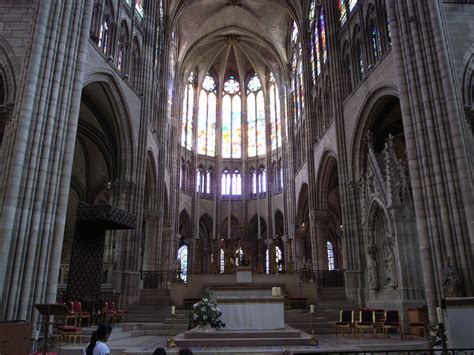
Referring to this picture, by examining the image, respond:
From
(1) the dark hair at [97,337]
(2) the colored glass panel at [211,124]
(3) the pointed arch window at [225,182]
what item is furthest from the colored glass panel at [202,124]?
(1) the dark hair at [97,337]

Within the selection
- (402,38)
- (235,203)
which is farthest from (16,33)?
(235,203)

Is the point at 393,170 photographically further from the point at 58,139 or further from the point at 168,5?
the point at 168,5

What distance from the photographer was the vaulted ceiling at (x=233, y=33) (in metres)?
35.8

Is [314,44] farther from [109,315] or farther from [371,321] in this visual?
[109,315]

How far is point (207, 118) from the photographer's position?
43.9m

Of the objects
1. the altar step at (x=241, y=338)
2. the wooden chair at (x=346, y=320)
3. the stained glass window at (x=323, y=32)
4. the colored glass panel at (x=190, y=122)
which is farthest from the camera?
the colored glass panel at (x=190, y=122)

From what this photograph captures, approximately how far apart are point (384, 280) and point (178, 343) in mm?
10303

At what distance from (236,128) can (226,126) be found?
3.73 feet

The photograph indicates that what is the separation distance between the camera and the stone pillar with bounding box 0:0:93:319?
35.1 ft

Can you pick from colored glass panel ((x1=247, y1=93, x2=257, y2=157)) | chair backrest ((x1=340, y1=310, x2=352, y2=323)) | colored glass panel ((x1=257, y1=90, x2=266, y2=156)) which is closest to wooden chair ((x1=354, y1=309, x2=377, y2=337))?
chair backrest ((x1=340, y1=310, x2=352, y2=323))

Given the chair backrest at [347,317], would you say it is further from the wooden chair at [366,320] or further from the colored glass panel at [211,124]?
the colored glass panel at [211,124]

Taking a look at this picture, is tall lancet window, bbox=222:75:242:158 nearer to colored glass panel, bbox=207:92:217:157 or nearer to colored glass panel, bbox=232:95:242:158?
colored glass panel, bbox=232:95:242:158

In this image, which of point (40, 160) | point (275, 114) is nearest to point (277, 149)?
point (275, 114)

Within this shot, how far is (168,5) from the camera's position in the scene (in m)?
30.6
